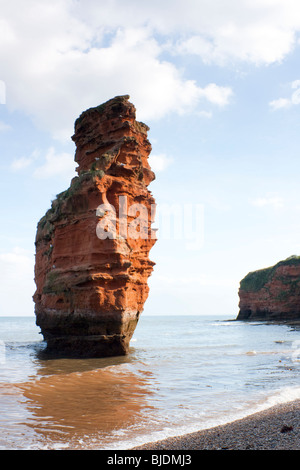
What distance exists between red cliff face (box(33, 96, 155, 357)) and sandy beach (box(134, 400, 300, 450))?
38.0 ft

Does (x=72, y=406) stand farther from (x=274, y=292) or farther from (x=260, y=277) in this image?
(x=260, y=277)

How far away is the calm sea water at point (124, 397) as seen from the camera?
7.10 meters

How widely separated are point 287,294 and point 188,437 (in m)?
70.3

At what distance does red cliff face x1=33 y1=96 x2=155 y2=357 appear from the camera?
Answer: 18172 millimetres

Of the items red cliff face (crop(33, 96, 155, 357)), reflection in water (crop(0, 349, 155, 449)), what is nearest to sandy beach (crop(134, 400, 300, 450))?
reflection in water (crop(0, 349, 155, 449))

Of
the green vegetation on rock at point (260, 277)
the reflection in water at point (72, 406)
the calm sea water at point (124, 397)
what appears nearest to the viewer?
the reflection in water at point (72, 406)

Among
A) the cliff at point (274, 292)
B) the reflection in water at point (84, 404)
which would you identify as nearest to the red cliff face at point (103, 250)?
the reflection in water at point (84, 404)

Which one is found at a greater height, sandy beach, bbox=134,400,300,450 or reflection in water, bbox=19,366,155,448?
sandy beach, bbox=134,400,300,450

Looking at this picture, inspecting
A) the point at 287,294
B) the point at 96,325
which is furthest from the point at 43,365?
the point at 287,294

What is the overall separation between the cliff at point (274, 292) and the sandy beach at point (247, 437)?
67944mm

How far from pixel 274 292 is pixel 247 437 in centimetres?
7309

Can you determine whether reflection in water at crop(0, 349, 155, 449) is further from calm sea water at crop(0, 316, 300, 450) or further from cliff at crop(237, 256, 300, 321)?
cliff at crop(237, 256, 300, 321)

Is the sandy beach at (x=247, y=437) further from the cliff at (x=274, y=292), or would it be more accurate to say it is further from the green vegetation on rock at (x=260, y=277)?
the green vegetation on rock at (x=260, y=277)

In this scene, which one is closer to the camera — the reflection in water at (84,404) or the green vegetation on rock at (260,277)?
the reflection in water at (84,404)
